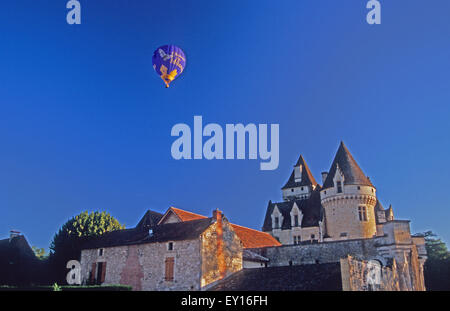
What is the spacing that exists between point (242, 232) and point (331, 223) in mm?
9665

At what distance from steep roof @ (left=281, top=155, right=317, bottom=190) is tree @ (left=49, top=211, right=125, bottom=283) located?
25.6m

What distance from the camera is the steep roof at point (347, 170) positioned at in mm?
37531

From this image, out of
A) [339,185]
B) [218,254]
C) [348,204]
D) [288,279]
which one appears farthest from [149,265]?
[339,185]

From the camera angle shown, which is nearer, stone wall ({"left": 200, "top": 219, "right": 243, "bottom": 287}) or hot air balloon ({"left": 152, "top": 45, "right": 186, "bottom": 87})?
stone wall ({"left": 200, "top": 219, "right": 243, "bottom": 287})

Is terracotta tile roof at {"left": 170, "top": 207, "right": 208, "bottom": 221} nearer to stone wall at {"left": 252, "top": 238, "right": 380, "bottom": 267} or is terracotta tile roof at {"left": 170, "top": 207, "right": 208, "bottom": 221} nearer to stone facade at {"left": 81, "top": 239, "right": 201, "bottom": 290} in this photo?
stone wall at {"left": 252, "top": 238, "right": 380, "bottom": 267}

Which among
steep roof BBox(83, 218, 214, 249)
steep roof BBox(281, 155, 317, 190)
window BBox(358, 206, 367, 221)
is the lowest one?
steep roof BBox(83, 218, 214, 249)

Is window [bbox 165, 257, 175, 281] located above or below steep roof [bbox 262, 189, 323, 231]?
below

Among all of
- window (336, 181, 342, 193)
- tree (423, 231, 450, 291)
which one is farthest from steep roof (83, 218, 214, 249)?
tree (423, 231, 450, 291)

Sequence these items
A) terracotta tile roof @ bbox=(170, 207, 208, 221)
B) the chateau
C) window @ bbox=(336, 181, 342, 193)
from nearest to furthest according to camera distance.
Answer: the chateau < terracotta tile roof @ bbox=(170, 207, 208, 221) < window @ bbox=(336, 181, 342, 193)

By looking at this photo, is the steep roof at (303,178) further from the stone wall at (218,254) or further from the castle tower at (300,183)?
the stone wall at (218,254)

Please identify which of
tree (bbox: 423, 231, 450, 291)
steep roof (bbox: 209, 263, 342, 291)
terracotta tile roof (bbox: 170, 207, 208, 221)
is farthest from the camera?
tree (bbox: 423, 231, 450, 291)

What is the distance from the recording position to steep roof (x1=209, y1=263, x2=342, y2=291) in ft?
61.1
